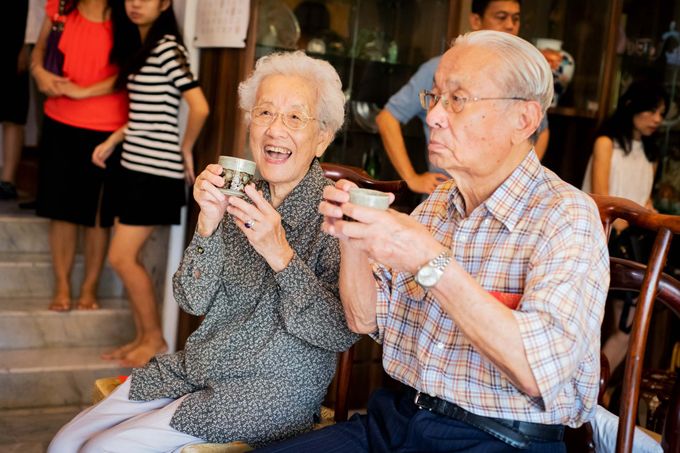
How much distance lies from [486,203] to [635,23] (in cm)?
313

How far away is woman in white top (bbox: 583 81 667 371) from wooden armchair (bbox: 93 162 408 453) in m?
2.00

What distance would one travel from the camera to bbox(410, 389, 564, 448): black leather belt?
60.2 inches

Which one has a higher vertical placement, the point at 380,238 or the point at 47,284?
the point at 380,238

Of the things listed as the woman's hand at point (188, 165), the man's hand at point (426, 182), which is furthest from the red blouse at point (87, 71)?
the man's hand at point (426, 182)

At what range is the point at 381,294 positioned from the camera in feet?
5.73

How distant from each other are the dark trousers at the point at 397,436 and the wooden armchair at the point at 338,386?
0.18 meters

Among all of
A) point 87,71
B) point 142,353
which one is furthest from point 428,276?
point 87,71

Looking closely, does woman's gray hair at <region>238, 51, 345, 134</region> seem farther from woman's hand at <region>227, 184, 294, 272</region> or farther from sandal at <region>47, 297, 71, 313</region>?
sandal at <region>47, 297, 71, 313</region>

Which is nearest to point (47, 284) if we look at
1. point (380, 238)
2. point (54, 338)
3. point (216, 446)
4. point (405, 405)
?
point (54, 338)

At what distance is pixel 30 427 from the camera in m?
3.27

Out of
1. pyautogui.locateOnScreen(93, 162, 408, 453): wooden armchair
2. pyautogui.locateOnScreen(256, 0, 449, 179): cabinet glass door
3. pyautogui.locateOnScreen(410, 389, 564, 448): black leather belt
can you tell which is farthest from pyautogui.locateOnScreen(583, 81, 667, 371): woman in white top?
pyautogui.locateOnScreen(410, 389, 564, 448): black leather belt

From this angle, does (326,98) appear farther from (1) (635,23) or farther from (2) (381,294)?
(1) (635,23)

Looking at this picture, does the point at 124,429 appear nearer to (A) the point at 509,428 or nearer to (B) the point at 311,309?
(B) the point at 311,309

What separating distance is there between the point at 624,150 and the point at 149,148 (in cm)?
213
